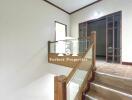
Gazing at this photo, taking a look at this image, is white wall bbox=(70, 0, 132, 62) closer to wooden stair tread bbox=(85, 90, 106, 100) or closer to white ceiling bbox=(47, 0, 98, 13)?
white ceiling bbox=(47, 0, 98, 13)

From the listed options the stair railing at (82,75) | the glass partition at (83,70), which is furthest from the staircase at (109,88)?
the glass partition at (83,70)

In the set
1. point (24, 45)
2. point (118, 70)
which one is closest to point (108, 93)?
point (118, 70)

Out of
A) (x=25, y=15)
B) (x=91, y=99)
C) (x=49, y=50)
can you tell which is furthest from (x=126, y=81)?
Result: (x=25, y=15)

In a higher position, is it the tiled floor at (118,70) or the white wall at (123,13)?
the white wall at (123,13)

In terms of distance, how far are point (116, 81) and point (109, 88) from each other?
0.95 feet

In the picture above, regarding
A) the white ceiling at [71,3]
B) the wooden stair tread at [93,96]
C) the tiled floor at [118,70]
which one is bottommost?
the wooden stair tread at [93,96]

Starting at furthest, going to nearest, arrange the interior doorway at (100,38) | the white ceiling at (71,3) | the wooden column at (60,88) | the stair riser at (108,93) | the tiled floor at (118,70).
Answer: the interior doorway at (100,38)
the white ceiling at (71,3)
the tiled floor at (118,70)
the stair riser at (108,93)
the wooden column at (60,88)

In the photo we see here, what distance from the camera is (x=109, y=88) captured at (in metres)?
2.88

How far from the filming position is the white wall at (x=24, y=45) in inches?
167

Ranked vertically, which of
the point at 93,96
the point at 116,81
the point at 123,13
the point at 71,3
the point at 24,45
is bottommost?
the point at 93,96

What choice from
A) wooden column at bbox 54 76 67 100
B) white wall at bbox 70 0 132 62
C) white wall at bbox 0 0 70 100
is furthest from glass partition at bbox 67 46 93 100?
white wall at bbox 0 0 70 100

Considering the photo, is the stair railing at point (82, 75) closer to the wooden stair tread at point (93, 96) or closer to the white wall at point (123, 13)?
the wooden stair tread at point (93, 96)

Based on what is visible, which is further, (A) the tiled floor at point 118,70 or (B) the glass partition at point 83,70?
(A) the tiled floor at point 118,70

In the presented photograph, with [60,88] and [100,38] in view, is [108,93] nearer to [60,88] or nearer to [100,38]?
Result: [60,88]
